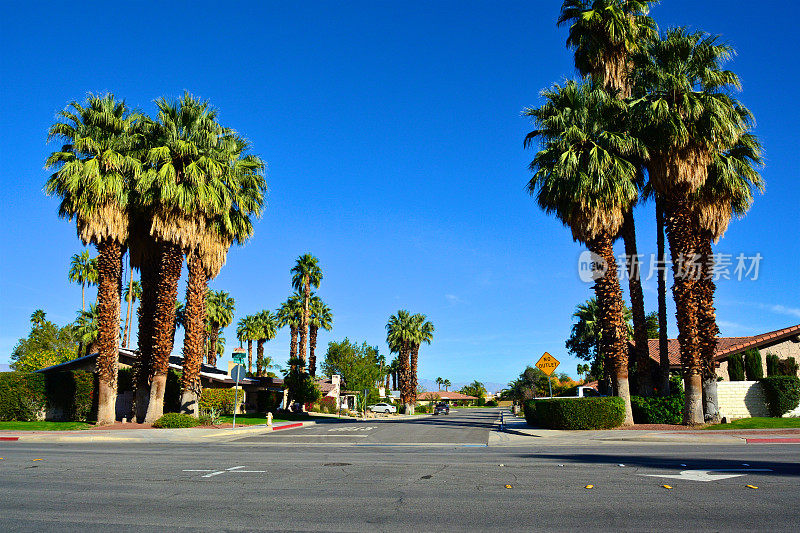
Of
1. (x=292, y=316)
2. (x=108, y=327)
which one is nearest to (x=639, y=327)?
(x=108, y=327)

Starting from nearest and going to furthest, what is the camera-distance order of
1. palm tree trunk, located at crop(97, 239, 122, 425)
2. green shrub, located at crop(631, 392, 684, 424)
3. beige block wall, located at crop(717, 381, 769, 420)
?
green shrub, located at crop(631, 392, 684, 424)
beige block wall, located at crop(717, 381, 769, 420)
palm tree trunk, located at crop(97, 239, 122, 425)

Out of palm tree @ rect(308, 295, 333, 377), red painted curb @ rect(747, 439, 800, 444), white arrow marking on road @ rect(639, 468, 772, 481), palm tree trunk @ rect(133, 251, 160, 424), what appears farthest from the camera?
palm tree @ rect(308, 295, 333, 377)

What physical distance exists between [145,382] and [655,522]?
28.4m

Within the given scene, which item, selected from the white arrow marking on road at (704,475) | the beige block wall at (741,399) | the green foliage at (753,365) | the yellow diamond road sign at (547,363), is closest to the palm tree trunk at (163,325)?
the yellow diamond road sign at (547,363)

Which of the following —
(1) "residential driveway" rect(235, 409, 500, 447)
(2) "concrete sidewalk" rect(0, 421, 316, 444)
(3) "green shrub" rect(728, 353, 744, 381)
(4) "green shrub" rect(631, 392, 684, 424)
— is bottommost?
(1) "residential driveway" rect(235, 409, 500, 447)

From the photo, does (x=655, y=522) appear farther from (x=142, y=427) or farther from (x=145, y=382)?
(x=145, y=382)

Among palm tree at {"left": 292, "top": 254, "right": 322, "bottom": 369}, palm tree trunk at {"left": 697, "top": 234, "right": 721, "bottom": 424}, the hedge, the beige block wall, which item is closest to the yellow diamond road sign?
the hedge

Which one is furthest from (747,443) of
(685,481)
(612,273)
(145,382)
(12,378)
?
(12,378)

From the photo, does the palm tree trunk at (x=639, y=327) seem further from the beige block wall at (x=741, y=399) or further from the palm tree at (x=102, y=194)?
the palm tree at (x=102, y=194)

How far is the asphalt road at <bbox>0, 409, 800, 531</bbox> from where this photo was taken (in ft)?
21.0

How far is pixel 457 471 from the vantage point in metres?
10.8

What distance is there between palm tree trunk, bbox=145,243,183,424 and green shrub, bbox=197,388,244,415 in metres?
8.37

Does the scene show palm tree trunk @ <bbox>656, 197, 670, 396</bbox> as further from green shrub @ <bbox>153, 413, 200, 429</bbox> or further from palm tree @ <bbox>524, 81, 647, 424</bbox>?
green shrub @ <bbox>153, 413, 200, 429</bbox>

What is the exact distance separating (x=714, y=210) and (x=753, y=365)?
9.38 m
